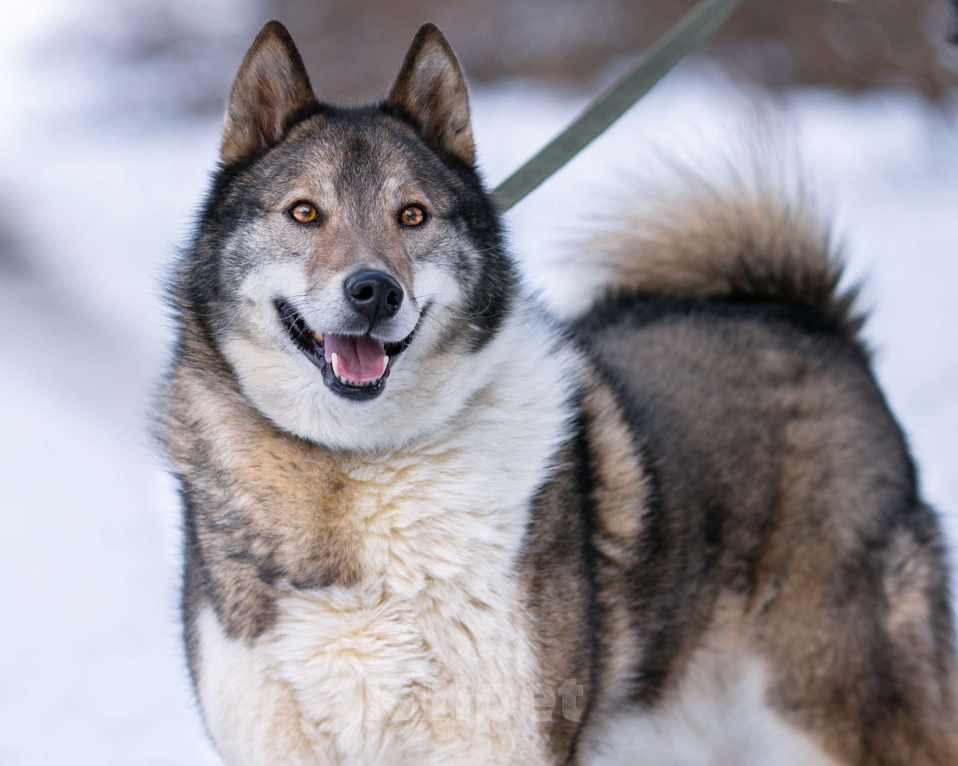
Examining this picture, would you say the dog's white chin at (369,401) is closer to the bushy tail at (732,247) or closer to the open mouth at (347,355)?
the open mouth at (347,355)

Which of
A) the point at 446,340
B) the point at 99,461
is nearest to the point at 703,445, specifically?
the point at 446,340

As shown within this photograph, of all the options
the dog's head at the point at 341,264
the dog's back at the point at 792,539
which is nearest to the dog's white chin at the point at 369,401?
the dog's head at the point at 341,264

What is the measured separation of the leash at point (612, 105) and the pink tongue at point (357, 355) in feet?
2.53

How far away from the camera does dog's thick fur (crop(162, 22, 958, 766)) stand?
1.99 meters

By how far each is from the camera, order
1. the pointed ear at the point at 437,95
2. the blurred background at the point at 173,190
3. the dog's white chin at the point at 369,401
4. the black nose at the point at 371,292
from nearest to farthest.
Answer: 1. the black nose at the point at 371,292
2. the dog's white chin at the point at 369,401
3. the pointed ear at the point at 437,95
4. the blurred background at the point at 173,190

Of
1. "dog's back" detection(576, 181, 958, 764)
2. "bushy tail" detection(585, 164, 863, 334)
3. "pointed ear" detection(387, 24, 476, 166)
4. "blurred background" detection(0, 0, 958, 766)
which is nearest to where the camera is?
"pointed ear" detection(387, 24, 476, 166)

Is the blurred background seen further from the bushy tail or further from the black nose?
the black nose

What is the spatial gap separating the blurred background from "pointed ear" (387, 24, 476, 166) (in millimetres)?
1033

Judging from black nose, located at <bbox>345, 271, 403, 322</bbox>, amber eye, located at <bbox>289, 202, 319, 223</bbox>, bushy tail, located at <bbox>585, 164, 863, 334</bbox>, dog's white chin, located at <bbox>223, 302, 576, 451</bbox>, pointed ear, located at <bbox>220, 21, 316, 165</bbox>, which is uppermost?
pointed ear, located at <bbox>220, 21, 316, 165</bbox>

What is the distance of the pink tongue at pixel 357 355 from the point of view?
6.51 feet

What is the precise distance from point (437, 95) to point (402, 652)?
4.16 feet

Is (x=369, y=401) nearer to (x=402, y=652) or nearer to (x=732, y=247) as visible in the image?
(x=402, y=652)

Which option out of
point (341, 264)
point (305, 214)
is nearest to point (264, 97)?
point (305, 214)

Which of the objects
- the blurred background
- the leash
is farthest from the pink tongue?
the blurred background
